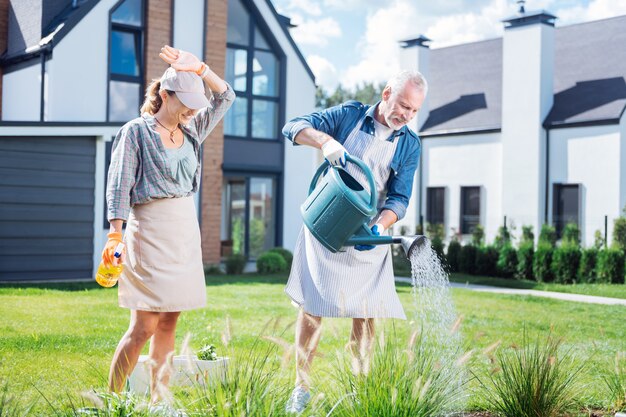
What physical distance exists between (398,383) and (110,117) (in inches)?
561

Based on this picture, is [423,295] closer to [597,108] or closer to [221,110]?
[221,110]

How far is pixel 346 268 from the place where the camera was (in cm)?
439

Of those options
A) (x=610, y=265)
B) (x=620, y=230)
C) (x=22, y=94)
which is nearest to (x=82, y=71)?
(x=22, y=94)

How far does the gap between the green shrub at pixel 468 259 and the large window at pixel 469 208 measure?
6148 millimetres

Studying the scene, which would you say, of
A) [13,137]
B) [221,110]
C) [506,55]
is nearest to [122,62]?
[13,137]

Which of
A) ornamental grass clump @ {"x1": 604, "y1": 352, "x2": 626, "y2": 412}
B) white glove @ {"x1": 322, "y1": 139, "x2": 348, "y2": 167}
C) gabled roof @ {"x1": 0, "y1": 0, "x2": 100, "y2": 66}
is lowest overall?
ornamental grass clump @ {"x1": 604, "y1": 352, "x2": 626, "y2": 412}

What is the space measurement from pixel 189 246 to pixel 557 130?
19.5m

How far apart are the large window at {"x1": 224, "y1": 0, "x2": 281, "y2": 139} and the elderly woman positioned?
14.6 meters

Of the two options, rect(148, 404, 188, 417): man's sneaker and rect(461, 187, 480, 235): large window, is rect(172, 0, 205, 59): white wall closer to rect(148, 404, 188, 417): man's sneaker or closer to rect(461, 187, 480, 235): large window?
rect(461, 187, 480, 235): large window

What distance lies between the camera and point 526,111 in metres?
22.5

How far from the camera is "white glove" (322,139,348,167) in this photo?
4.06 metres

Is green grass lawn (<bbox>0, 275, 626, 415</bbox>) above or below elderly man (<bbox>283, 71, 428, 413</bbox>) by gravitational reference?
below

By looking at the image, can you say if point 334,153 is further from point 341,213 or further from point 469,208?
point 469,208

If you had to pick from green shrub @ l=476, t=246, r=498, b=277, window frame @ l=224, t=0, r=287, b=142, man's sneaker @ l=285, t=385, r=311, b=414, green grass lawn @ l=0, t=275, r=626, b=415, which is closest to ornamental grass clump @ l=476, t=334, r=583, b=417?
green grass lawn @ l=0, t=275, r=626, b=415
